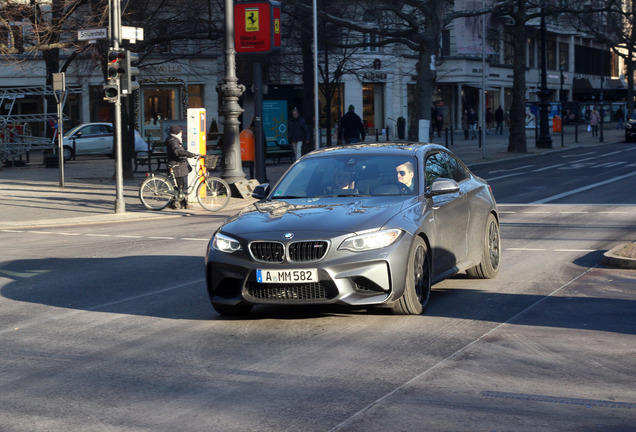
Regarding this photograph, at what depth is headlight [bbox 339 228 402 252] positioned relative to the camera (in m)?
7.89

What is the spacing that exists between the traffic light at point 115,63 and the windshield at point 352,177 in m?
10.9

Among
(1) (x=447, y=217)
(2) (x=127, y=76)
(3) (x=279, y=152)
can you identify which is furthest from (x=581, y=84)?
(1) (x=447, y=217)

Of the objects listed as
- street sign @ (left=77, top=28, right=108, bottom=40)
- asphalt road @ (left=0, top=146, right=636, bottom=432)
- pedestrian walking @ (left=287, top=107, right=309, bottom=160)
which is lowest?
asphalt road @ (left=0, top=146, right=636, bottom=432)

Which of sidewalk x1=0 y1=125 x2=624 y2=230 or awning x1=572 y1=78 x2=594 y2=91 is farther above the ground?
awning x1=572 y1=78 x2=594 y2=91

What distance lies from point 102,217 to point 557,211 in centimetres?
883

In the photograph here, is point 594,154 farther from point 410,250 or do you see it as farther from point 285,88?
point 410,250

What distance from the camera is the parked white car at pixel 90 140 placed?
1653 inches

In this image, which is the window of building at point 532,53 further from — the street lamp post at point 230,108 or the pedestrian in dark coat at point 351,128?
Answer: the street lamp post at point 230,108

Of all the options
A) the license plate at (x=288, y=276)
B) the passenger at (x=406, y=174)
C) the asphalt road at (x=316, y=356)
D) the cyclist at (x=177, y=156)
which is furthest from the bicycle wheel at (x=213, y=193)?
the license plate at (x=288, y=276)

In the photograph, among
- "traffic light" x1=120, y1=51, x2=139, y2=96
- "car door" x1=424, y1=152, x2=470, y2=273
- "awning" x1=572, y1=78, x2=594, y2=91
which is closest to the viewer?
"car door" x1=424, y1=152, x2=470, y2=273

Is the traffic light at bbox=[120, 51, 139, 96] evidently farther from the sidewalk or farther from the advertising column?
the sidewalk

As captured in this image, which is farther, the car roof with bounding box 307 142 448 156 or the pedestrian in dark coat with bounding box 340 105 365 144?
the pedestrian in dark coat with bounding box 340 105 365 144

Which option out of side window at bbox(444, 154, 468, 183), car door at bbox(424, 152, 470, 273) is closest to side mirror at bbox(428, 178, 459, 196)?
car door at bbox(424, 152, 470, 273)

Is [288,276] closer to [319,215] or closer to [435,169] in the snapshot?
[319,215]
